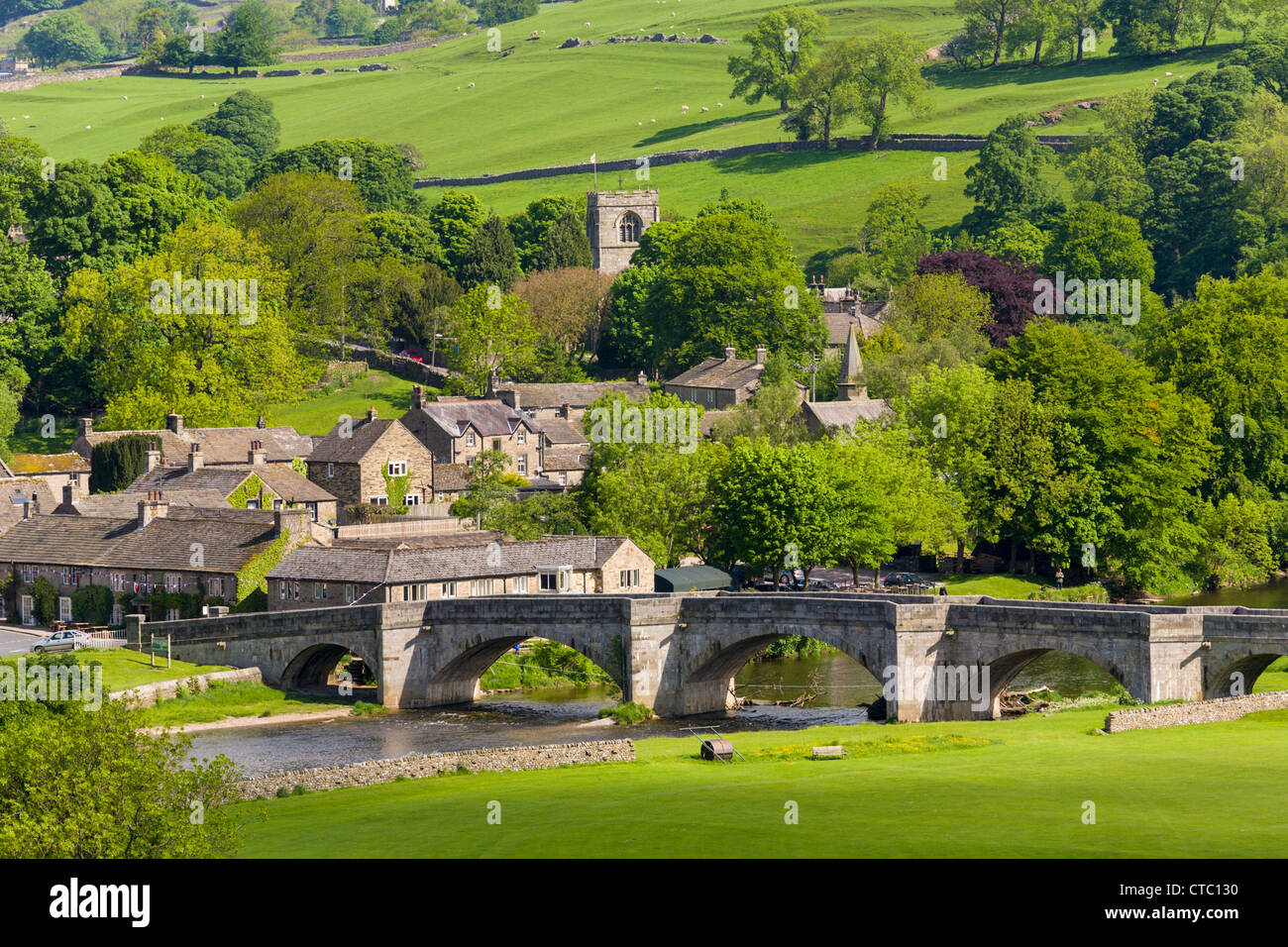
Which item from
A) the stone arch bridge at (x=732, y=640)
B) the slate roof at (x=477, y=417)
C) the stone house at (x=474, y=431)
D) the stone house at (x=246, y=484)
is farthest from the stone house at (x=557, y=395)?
the stone arch bridge at (x=732, y=640)

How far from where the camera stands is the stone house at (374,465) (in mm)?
117125

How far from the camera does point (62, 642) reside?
8475 centimetres

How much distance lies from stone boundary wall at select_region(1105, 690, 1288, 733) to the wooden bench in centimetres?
819

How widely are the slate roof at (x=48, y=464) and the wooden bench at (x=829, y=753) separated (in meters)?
71.0

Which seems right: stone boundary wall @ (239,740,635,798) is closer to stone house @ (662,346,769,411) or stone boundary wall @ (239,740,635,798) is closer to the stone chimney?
the stone chimney

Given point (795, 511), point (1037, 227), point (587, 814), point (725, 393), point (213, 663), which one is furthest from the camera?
point (1037, 227)

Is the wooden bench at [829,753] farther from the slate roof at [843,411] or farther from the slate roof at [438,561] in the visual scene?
the slate roof at [843,411]

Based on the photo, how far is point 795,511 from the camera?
97.6 meters

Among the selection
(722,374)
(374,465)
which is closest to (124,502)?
(374,465)

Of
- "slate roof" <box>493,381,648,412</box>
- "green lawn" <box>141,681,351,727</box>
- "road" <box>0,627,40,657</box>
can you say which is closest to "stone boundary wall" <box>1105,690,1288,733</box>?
"green lawn" <box>141,681,351,727</box>
